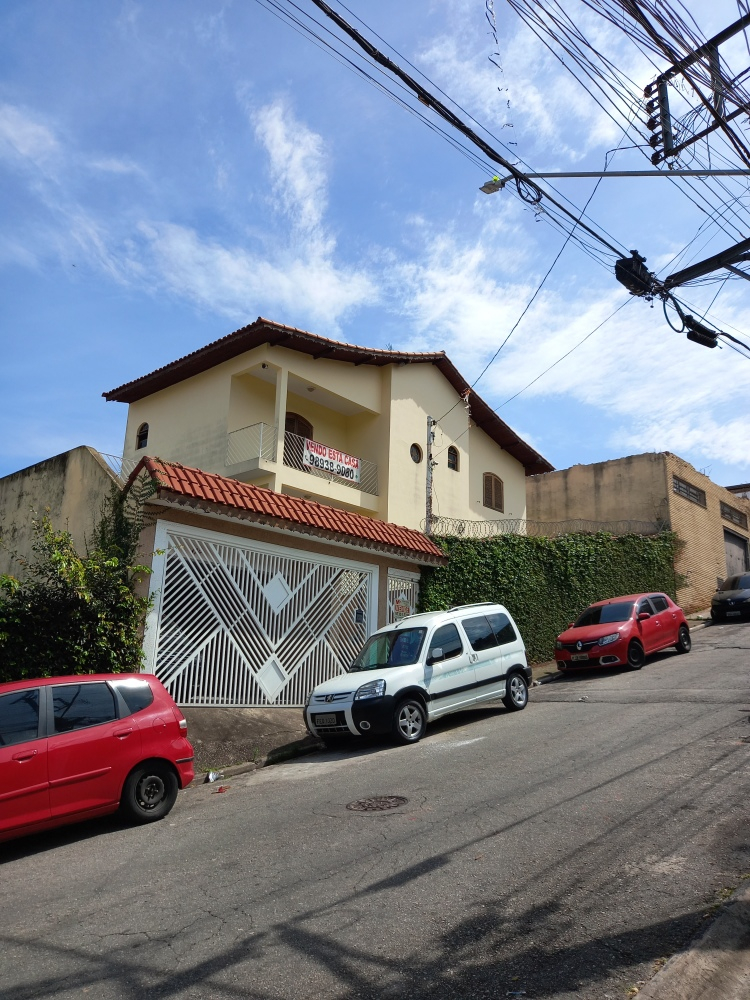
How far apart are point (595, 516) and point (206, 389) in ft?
50.7

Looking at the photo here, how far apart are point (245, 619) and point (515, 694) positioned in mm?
4480

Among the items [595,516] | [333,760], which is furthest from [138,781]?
[595,516]

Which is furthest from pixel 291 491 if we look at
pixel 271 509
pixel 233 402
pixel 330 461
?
pixel 271 509

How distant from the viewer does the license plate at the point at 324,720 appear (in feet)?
33.4

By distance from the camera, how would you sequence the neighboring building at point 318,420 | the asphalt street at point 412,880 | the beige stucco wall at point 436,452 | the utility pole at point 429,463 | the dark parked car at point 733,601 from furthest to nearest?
the utility pole at point 429,463 < the beige stucco wall at point 436,452 < the dark parked car at point 733,601 < the neighboring building at point 318,420 < the asphalt street at point 412,880

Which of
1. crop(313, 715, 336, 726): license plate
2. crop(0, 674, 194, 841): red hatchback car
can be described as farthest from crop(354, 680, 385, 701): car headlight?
crop(0, 674, 194, 841): red hatchback car

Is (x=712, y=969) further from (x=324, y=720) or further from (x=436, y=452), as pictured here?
(x=436, y=452)

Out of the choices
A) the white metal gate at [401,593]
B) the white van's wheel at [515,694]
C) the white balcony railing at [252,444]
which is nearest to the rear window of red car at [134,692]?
the white van's wheel at [515,694]

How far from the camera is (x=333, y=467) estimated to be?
2116 centimetres

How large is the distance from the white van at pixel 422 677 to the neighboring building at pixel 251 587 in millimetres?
1725

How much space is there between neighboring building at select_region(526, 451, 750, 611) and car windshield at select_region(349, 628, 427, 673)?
1605cm

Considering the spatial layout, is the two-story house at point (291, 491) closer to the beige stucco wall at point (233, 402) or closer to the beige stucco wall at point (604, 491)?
the beige stucco wall at point (233, 402)

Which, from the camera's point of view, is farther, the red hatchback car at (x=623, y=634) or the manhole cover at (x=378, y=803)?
the red hatchback car at (x=623, y=634)

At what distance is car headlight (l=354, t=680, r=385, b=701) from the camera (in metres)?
10.0
